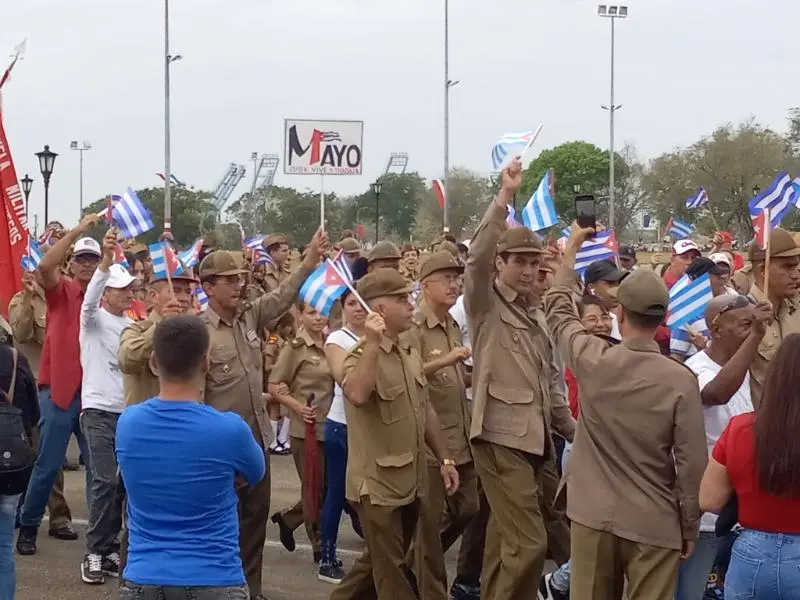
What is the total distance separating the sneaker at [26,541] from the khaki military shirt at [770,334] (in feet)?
16.9

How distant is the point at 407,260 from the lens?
1284cm

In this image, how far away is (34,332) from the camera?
9477 mm

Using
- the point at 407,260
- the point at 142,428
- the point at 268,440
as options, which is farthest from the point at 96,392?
the point at 407,260

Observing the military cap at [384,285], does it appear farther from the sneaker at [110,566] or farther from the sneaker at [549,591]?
the sneaker at [110,566]

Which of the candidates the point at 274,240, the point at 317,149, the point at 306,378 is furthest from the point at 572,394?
the point at 274,240

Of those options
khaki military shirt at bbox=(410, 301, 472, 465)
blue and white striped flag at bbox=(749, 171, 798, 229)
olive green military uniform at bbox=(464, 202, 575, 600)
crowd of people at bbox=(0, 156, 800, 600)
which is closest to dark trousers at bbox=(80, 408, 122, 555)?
crowd of people at bbox=(0, 156, 800, 600)

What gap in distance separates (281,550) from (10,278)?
2.77m

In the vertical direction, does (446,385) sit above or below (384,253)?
below

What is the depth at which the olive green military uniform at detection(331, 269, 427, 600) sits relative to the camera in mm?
5703

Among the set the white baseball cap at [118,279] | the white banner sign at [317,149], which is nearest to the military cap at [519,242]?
the white baseball cap at [118,279]

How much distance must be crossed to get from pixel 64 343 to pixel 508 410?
12.1ft

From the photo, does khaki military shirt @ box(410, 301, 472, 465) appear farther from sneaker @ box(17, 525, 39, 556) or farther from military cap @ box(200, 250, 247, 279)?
sneaker @ box(17, 525, 39, 556)

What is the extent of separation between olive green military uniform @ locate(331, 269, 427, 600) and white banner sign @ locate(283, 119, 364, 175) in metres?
3.72

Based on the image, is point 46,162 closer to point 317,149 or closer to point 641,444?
point 317,149
